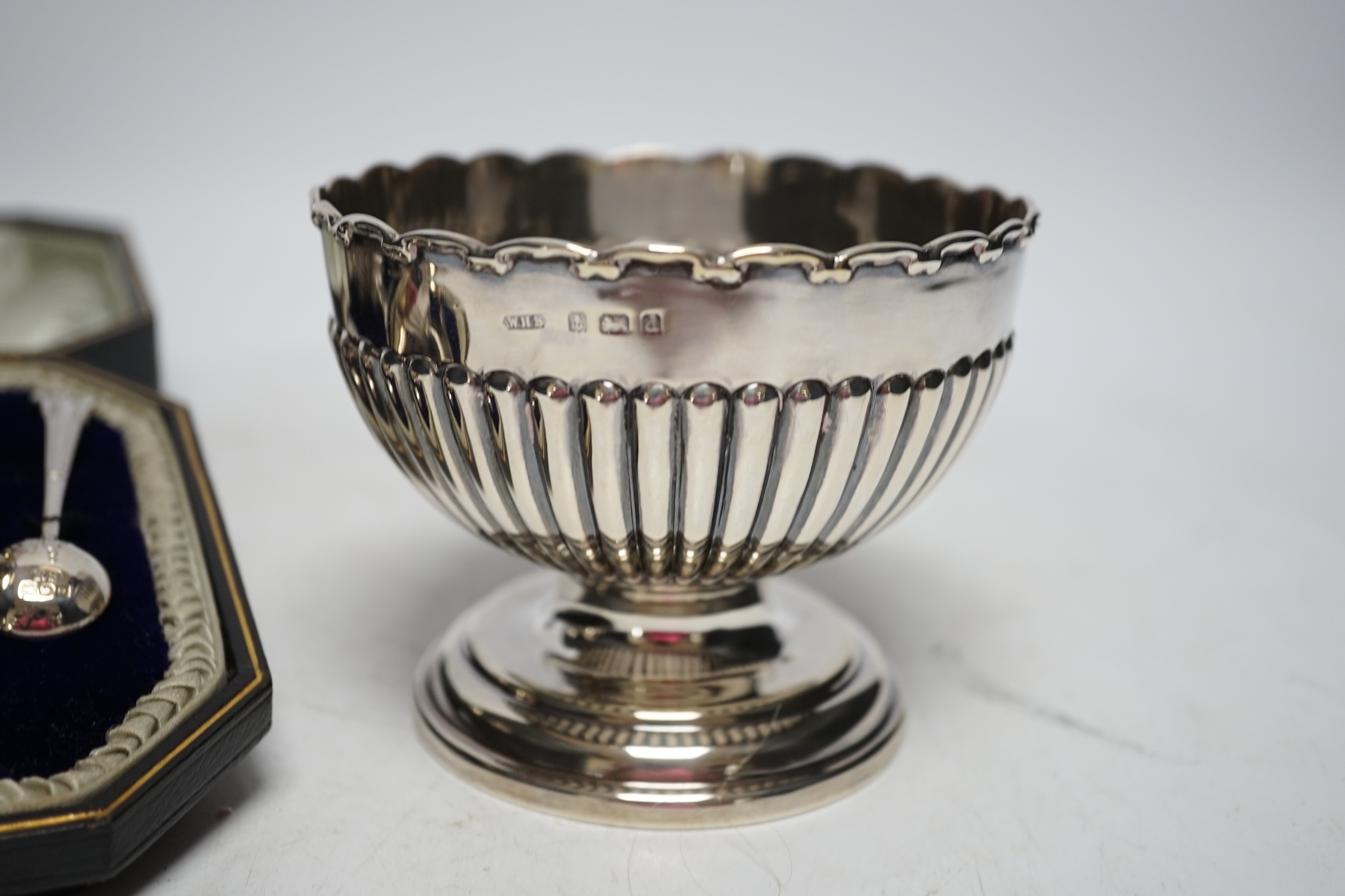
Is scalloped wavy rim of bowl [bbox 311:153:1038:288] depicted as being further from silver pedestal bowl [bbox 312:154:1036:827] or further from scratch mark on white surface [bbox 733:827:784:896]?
scratch mark on white surface [bbox 733:827:784:896]

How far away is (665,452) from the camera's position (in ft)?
2.84

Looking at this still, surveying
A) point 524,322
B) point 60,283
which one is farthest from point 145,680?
point 60,283

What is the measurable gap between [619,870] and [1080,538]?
30.9 inches

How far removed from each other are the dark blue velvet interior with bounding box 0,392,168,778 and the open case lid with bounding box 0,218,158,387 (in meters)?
0.51

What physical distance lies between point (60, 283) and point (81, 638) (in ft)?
3.83

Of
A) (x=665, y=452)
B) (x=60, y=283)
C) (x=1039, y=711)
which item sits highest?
(x=665, y=452)

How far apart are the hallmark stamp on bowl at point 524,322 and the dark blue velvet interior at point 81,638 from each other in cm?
32

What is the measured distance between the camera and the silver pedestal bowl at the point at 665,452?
83 centimetres

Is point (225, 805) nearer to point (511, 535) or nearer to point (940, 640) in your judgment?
point (511, 535)

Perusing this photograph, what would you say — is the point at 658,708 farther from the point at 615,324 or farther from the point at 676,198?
the point at 676,198

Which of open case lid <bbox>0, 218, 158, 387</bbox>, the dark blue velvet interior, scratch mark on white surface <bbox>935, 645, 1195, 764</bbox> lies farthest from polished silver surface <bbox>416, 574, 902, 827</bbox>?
open case lid <bbox>0, 218, 158, 387</bbox>

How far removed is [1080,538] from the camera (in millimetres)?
1514

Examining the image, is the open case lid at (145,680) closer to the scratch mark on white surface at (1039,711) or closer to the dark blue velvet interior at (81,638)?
the dark blue velvet interior at (81,638)

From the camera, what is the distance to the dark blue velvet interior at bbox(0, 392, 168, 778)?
83cm
